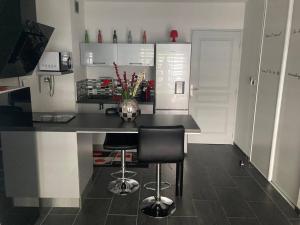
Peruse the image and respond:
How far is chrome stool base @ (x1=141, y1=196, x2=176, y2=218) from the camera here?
275 centimetres

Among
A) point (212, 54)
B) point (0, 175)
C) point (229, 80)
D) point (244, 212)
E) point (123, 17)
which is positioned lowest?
point (244, 212)

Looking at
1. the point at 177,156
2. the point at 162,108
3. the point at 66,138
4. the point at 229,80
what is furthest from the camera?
the point at 229,80

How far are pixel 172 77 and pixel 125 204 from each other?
2.32 meters

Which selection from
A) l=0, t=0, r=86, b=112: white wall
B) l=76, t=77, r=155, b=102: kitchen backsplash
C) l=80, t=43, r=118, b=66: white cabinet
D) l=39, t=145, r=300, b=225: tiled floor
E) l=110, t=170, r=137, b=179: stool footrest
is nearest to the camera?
l=39, t=145, r=300, b=225: tiled floor

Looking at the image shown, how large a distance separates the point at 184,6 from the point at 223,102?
1893 millimetres

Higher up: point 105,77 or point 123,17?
point 123,17

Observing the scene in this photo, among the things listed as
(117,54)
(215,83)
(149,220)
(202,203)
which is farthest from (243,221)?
(117,54)

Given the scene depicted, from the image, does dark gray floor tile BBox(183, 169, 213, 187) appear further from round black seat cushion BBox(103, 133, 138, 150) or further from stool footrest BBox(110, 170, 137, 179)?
round black seat cushion BBox(103, 133, 138, 150)

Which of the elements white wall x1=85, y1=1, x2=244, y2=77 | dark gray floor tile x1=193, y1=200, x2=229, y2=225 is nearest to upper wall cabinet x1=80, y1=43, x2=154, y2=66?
white wall x1=85, y1=1, x2=244, y2=77

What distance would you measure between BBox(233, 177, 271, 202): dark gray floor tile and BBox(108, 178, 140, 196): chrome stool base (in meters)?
1.34

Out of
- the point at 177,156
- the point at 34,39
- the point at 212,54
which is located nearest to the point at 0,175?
the point at 34,39

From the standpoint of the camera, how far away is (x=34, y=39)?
2547mm

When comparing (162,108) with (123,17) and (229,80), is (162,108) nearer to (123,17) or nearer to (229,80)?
(229,80)

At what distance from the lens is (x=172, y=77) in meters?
4.45
